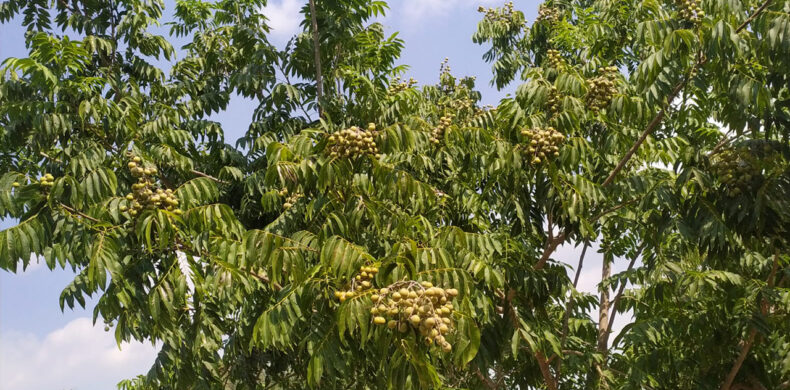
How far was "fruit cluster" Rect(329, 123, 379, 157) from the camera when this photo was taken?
168 inches

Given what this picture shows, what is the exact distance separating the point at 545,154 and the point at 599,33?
7.64 ft

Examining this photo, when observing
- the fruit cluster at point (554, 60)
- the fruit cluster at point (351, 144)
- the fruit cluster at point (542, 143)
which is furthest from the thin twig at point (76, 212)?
the fruit cluster at point (554, 60)

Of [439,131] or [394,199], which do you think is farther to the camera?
[439,131]

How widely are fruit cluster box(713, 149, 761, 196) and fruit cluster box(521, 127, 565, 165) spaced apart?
0.99 metres

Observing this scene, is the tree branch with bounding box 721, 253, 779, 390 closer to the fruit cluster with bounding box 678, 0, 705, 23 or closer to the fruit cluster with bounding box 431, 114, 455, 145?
the fruit cluster with bounding box 678, 0, 705, 23

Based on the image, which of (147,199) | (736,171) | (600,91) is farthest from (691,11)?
(147,199)

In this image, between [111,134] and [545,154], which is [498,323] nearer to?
[545,154]

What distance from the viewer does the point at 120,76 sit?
23.8 ft

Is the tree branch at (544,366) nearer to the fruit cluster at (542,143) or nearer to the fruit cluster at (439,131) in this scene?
the fruit cluster at (542,143)

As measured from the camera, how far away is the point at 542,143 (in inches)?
189

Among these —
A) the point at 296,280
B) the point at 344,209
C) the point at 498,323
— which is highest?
the point at 344,209

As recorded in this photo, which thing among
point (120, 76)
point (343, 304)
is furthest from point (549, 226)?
point (120, 76)

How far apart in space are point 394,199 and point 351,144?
0.42 meters

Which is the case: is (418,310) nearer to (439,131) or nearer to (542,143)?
(542,143)
